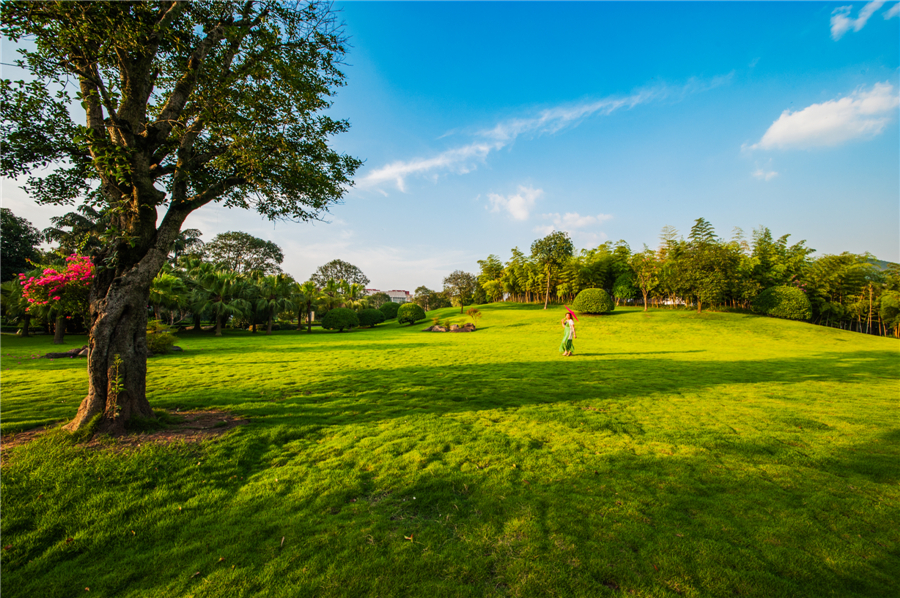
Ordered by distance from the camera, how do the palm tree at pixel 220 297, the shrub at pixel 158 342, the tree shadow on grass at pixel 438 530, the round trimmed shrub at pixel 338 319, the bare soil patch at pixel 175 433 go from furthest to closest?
1. the round trimmed shrub at pixel 338 319
2. the palm tree at pixel 220 297
3. the shrub at pixel 158 342
4. the bare soil patch at pixel 175 433
5. the tree shadow on grass at pixel 438 530

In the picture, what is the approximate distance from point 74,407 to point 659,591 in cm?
988

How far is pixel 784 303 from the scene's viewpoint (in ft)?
102

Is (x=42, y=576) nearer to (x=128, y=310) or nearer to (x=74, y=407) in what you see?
(x=128, y=310)

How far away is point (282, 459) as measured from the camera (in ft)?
14.9

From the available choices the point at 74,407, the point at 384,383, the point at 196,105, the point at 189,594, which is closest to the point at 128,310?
the point at 74,407

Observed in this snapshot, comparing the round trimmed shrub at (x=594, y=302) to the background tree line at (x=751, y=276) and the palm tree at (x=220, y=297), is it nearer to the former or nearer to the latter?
the background tree line at (x=751, y=276)

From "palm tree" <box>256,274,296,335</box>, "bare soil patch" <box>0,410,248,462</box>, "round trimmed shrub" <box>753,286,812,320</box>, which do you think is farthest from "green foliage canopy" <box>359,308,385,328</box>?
"round trimmed shrub" <box>753,286,812,320</box>

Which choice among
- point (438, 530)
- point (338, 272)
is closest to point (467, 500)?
point (438, 530)

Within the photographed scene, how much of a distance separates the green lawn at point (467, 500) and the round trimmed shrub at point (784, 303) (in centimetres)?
3207

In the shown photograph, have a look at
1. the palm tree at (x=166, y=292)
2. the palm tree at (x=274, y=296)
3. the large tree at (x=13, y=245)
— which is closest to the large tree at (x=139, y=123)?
the palm tree at (x=166, y=292)

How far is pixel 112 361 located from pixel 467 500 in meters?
5.73

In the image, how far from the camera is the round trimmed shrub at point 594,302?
33250 mm

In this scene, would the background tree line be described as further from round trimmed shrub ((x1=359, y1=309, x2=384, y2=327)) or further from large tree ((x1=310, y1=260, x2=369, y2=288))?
large tree ((x1=310, y1=260, x2=369, y2=288))

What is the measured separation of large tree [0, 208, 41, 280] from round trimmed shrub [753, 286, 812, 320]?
6906 cm
